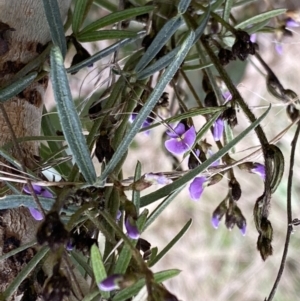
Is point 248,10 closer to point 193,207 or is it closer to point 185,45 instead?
point 193,207

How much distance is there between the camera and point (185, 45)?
0.27 metres

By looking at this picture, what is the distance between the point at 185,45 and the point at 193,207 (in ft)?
2.89

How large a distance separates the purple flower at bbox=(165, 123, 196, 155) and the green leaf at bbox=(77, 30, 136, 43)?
0.08 meters

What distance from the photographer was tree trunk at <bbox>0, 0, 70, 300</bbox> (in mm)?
309

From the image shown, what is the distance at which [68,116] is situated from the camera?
0.87 feet

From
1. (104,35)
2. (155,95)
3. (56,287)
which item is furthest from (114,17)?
(56,287)

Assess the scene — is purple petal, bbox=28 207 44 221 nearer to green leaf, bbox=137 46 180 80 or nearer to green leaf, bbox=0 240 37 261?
green leaf, bbox=0 240 37 261

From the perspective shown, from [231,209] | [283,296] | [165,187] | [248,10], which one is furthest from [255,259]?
[165,187]

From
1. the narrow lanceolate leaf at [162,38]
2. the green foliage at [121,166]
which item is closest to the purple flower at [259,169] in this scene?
the green foliage at [121,166]

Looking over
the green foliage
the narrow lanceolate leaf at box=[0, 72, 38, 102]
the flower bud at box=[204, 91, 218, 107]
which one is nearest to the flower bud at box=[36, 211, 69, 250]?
the green foliage

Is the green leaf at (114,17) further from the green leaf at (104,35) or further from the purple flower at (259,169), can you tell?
the purple flower at (259,169)

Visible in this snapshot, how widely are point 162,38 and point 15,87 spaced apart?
Answer: 0.11 m

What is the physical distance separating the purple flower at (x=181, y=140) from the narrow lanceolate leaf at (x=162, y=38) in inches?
2.2

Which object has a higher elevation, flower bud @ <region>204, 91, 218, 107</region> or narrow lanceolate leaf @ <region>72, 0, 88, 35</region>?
narrow lanceolate leaf @ <region>72, 0, 88, 35</region>
